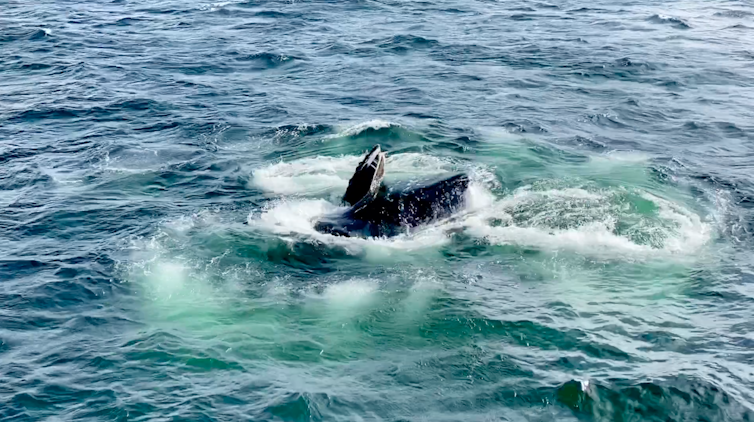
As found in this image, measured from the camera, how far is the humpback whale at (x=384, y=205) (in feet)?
79.3

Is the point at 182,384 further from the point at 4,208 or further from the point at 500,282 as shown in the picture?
the point at 4,208

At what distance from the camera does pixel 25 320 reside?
68.1ft

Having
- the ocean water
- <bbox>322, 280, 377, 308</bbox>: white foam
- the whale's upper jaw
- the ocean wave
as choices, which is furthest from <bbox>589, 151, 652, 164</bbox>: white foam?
the ocean wave

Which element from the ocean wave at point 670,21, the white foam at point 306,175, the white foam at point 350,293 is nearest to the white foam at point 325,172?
the white foam at point 306,175

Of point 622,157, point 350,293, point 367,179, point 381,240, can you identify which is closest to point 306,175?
point 367,179

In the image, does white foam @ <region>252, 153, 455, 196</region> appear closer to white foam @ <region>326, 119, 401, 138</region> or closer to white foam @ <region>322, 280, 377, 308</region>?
white foam @ <region>326, 119, 401, 138</region>

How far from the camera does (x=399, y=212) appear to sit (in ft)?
79.6

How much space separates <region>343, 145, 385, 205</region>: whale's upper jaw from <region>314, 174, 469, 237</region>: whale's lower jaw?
425 millimetres

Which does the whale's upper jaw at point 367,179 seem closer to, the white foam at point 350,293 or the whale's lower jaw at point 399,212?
the whale's lower jaw at point 399,212

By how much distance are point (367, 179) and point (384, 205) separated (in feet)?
3.46

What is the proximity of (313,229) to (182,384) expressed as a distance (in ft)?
25.5

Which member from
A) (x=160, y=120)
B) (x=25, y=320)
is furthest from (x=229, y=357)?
(x=160, y=120)

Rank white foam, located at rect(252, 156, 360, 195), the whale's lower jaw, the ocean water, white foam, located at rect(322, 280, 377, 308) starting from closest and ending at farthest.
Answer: the ocean water → white foam, located at rect(322, 280, 377, 308) → the whale's lower jaw → white foam, located at rect(252, 156, 360, 195)

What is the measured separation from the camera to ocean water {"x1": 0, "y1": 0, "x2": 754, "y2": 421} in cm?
1781
